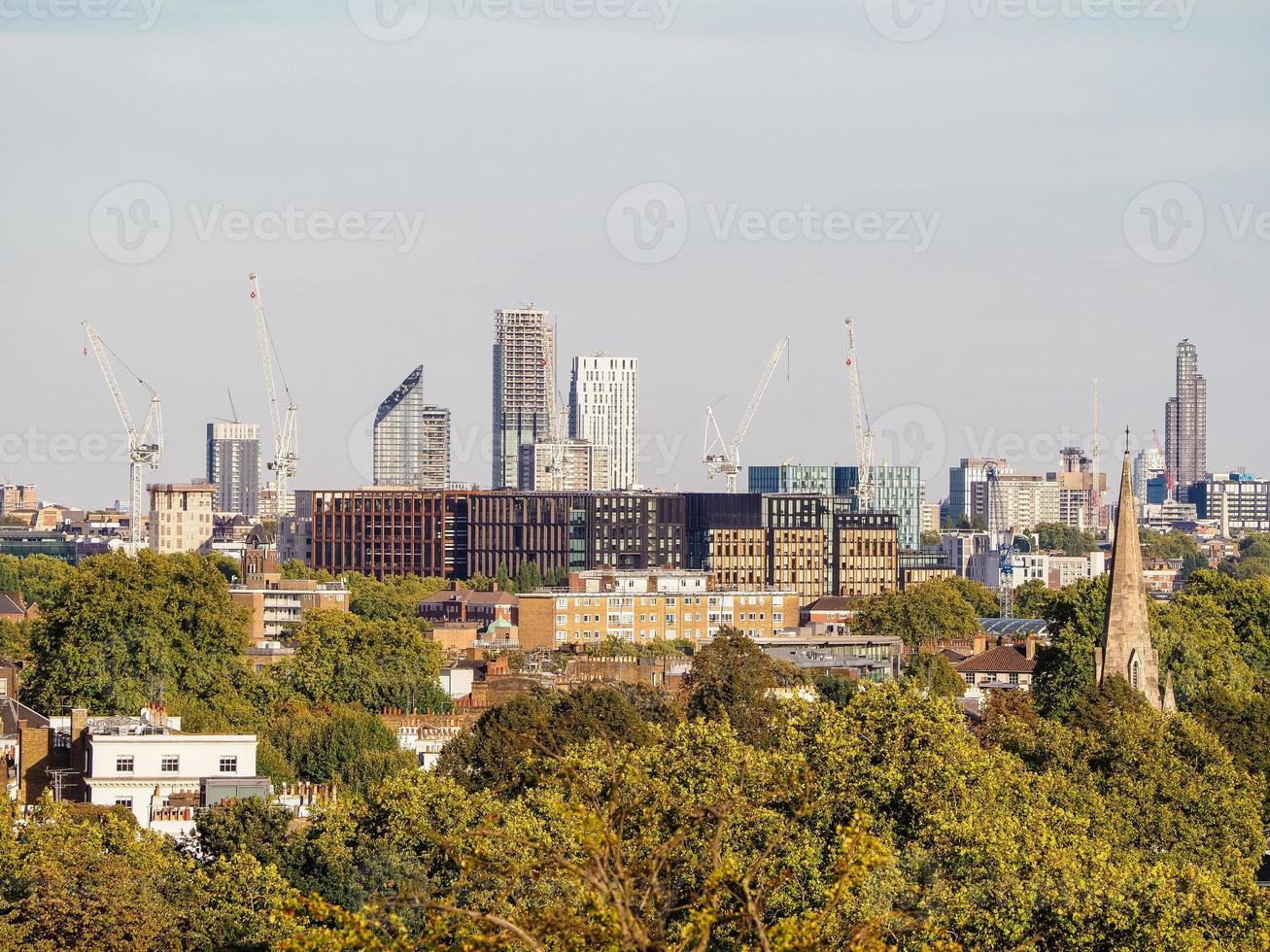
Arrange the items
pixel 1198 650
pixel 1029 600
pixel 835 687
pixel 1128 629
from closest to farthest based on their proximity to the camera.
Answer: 1. pixel 1128 629
2. pixel 835 687
3. pixel 1198 650
4. pixel 1029 600

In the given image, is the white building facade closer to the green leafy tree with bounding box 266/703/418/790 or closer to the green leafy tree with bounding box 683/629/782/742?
the green leafy tree with bounding box 266/703/418/790

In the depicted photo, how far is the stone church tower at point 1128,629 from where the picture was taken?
8425cm

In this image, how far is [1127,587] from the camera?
85500 millimetres

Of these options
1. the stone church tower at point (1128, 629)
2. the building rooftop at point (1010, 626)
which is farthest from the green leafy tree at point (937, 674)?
Answer: the building rooftop at point (1010, 626)

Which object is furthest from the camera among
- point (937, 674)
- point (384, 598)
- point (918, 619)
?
point (384, 598)

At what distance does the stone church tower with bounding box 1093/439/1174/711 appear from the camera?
84.2 m

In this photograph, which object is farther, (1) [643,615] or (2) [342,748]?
(1) [643,615]

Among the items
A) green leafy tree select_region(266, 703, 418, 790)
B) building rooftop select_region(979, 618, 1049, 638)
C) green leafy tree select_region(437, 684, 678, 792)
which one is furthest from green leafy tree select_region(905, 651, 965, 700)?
building rooftop select_region(979, 618, 1049, 638)

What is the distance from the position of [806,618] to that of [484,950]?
15720 centimetres

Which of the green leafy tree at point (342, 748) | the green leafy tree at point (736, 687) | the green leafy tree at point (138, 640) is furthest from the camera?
the green leafy tree at point (138, 640)

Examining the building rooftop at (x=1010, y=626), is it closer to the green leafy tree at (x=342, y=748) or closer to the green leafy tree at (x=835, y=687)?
the green leafy tree at (x=835, y=687)

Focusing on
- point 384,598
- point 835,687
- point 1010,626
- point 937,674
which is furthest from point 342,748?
point 384,598

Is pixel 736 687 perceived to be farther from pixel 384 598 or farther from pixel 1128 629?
pixel 384 598

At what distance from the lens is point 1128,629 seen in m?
85.1
